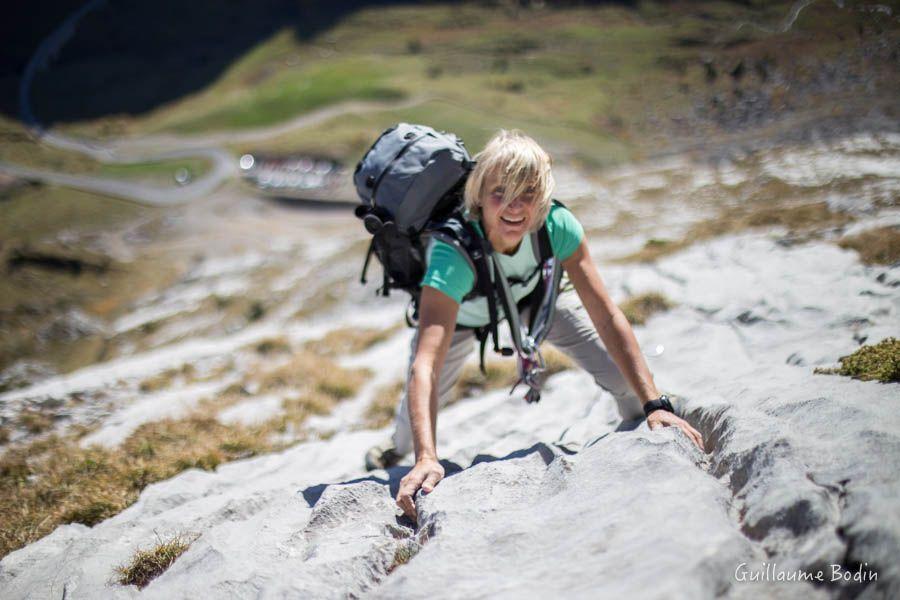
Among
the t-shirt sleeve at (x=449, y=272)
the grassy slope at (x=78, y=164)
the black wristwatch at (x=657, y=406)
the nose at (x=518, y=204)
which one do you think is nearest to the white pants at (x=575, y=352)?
the black wristwatch at (x=657, y=406)

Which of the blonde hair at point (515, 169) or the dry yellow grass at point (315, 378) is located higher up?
the blonde hair at point (515, 169)

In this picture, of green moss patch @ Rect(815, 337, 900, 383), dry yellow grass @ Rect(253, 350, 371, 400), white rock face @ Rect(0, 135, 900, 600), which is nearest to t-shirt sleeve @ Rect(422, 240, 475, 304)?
white rock face @ Rect(0, 135, 900, 600)

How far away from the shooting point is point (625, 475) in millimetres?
3617

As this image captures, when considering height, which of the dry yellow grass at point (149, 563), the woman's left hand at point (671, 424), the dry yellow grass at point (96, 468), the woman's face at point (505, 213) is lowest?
the dry yellow grass at point (96, 468)

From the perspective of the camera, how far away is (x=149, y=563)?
4.42 m

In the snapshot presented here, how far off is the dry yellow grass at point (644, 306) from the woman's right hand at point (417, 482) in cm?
542

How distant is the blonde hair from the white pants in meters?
1.24

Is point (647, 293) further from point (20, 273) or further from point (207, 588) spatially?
point (20, 273)

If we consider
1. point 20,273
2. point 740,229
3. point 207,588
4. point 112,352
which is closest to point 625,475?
point 207,588

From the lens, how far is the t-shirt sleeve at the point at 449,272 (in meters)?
4.30

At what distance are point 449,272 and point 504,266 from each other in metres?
0.64

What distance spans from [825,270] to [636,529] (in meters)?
7.60

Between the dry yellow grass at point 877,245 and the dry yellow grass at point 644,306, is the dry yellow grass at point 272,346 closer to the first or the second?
the dry yellow grass at point 644,306

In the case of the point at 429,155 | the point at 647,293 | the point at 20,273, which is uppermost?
the point at 429,155
